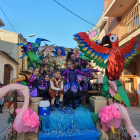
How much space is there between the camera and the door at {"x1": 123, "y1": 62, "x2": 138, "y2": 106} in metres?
8.80

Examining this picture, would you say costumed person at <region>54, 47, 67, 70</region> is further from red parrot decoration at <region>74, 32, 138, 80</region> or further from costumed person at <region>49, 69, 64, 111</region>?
red parrot decoration at <region>74, 32, 138, 80</region>

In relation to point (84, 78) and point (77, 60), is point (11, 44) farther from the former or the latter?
point (84, 78)

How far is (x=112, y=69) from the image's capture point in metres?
3.23

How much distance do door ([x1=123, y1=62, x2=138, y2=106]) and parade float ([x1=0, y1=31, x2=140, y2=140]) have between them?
223 inches

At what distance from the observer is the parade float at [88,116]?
265 cm

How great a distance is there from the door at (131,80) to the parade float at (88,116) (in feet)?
18.6

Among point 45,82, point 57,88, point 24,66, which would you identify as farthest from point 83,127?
point 24,66

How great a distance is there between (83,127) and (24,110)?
1249mm

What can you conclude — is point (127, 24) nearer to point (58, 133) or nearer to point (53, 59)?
point (53, 59)

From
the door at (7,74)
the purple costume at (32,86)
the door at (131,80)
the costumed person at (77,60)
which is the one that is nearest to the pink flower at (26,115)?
the purple costume at (32,86)

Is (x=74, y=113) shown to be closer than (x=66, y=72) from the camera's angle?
Yes

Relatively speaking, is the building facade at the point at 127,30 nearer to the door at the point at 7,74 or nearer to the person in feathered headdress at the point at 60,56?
the person in feathered headdress at the point at 60,56

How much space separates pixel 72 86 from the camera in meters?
3.62

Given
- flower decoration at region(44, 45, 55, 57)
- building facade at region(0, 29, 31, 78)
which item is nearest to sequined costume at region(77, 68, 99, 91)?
flower decoration at region(44, 45, 55, 57)
